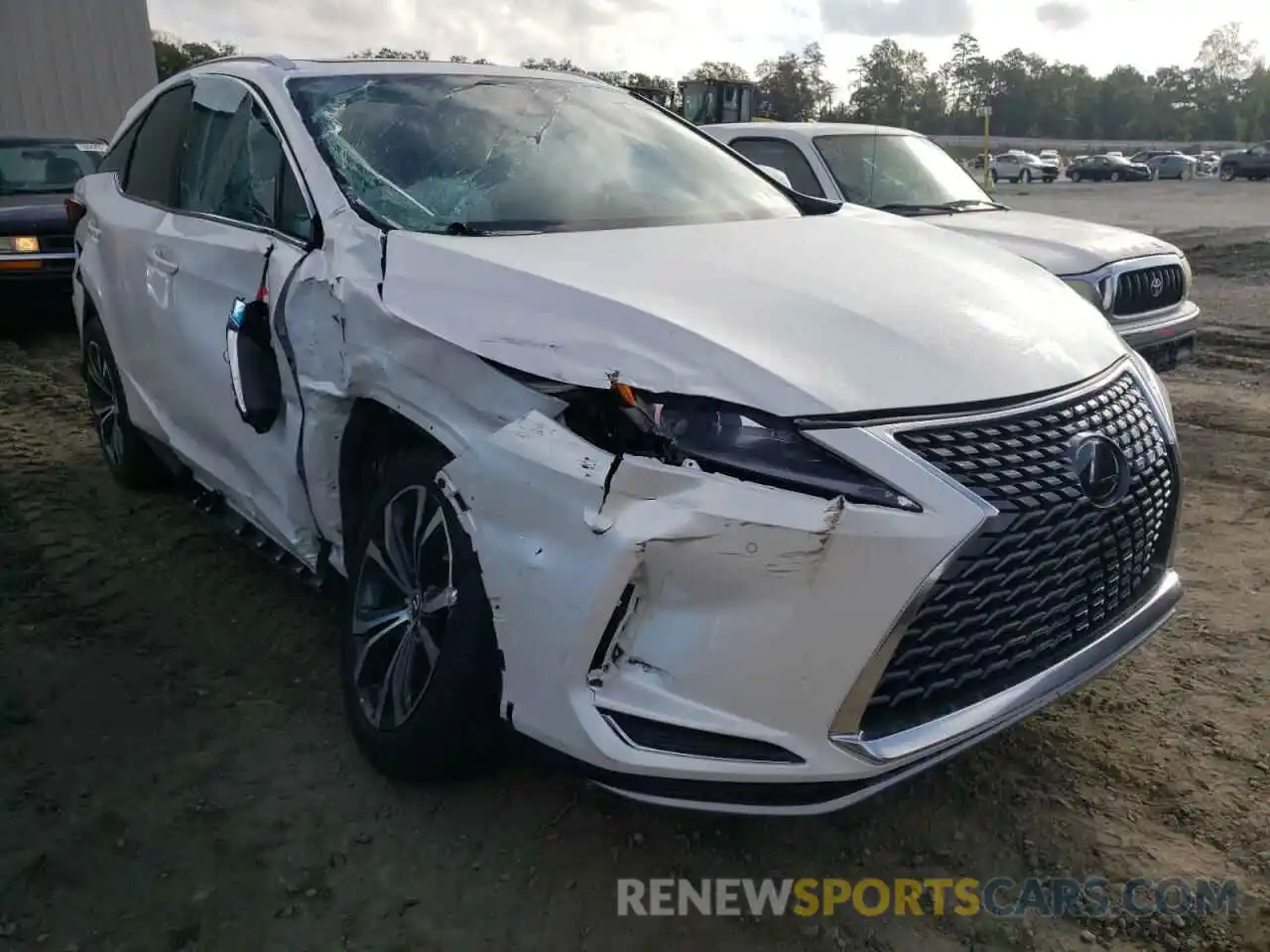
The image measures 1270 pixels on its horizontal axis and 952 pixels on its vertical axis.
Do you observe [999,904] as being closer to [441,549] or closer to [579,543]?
[579,543]

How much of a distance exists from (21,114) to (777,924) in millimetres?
20070

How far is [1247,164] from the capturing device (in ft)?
140

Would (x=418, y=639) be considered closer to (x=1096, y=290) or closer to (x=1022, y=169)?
(x=1096, y=290)

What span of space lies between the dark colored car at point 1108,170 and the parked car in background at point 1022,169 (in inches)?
63.2

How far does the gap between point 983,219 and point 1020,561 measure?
5.18 m

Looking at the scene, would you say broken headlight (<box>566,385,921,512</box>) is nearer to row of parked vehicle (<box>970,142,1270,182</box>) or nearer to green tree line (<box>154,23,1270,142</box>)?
row of parked vehicle (<box>970,142,1270,182</box>)

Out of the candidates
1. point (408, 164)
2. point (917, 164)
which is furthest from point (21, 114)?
point (408, 164)

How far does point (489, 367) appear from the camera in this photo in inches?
89.3

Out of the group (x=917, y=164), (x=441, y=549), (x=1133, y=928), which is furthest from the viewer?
(x=917, y=164)

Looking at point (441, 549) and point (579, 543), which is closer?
point (579, 543)

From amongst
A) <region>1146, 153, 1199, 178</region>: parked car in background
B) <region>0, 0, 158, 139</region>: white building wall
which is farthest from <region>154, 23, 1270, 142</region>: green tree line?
<region>0, 0, 158, 139</region>: white building wall

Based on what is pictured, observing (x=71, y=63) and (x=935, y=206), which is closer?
(x=935, y=206)

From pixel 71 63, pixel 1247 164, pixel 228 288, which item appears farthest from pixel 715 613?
pixel 1247 164

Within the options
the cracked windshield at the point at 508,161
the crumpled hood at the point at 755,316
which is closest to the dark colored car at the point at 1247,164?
the cracked windshield at the point at 508,161
